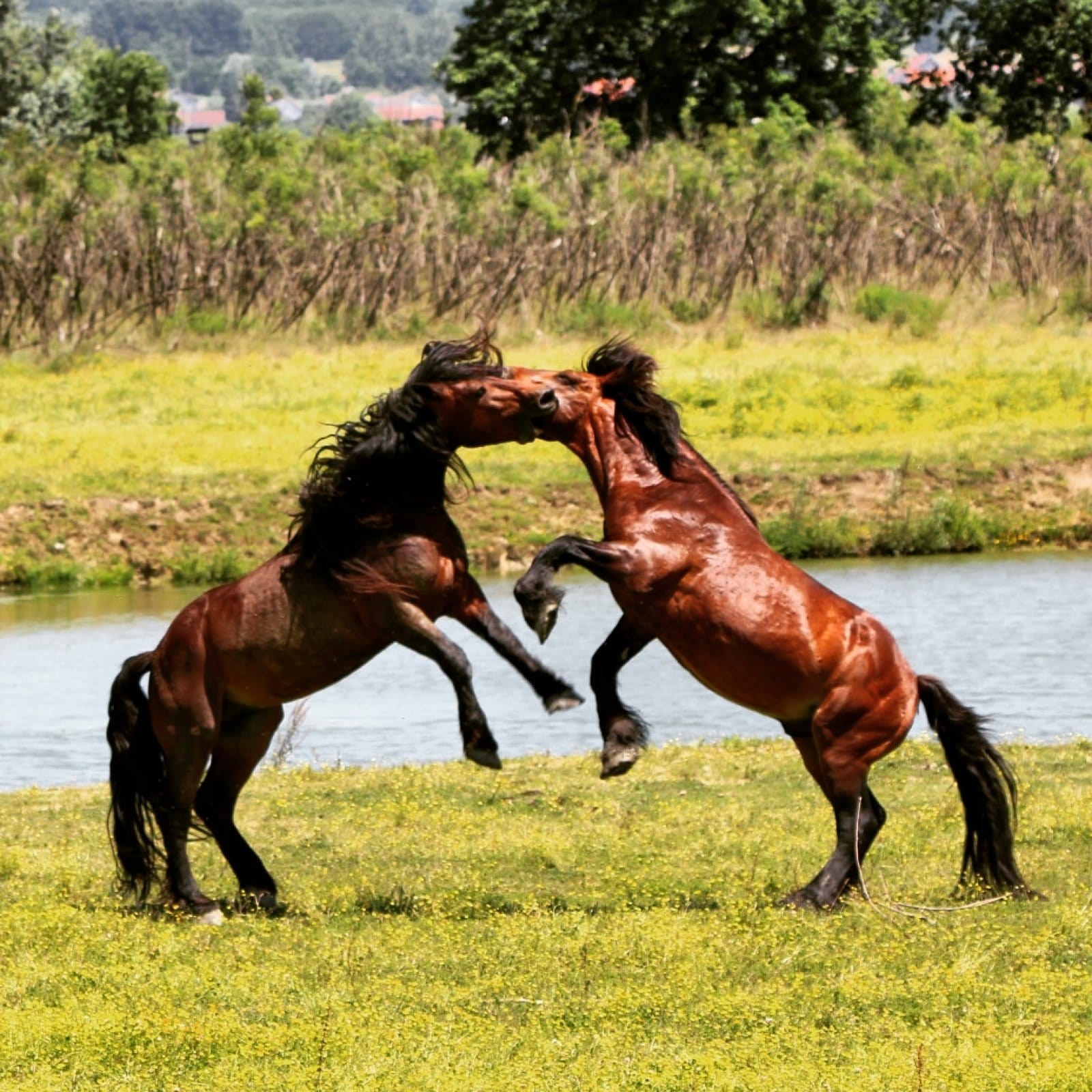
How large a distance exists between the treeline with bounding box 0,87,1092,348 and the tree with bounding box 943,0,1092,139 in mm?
10441

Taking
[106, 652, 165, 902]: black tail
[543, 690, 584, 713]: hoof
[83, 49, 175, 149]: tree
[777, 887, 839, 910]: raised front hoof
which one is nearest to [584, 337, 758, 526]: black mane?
[543, 690, 584, 713]: hoof

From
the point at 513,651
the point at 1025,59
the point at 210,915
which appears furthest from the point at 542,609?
the point at 1025,59

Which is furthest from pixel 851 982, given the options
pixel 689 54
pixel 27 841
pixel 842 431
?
pixel 689 54

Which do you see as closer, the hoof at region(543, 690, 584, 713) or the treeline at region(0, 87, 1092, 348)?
the hoof at region(543, 690, 584, 713)

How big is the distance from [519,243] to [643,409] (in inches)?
756

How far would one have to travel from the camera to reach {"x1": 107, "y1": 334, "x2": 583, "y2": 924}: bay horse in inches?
276

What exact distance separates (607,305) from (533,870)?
57.7 ft

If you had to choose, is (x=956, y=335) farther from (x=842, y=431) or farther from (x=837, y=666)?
(x=837, y=666)

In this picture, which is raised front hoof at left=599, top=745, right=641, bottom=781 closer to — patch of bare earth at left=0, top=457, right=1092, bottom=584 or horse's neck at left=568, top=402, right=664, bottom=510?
horse's neck at left=568, top=402, right=664, bottom=510

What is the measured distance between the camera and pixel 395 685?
14469 millimetres

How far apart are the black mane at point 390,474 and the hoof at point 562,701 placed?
0.79 m

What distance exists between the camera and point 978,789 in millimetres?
7277

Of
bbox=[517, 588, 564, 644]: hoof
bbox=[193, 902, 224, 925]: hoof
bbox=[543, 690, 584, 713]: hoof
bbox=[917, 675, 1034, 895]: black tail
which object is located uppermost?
bbox=[517, 588, 564, 644]: hoof

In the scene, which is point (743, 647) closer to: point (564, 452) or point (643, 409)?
point (643, 409)
